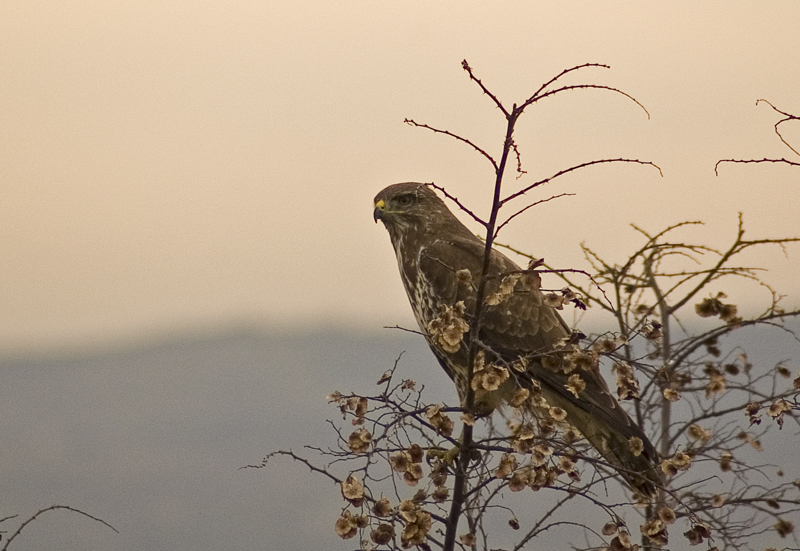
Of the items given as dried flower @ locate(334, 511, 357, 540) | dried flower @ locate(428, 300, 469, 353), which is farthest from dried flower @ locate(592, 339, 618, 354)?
dried flower @ locate(334, 511, 357, 540)

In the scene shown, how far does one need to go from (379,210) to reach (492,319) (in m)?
0.97

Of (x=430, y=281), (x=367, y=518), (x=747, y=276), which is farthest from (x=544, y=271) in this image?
(x=430, y=281)

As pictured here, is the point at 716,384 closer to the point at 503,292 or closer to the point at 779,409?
the point at 779,409

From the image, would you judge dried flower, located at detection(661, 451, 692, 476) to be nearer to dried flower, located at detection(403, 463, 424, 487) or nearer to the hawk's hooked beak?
dried flower, located at detection(403, 463, 424, 487)

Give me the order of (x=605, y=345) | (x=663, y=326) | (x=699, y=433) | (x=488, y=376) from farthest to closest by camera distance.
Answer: (x=663, y=326) < (x=699, y=433) < (x=605, y=345) < (x=488, y=376)

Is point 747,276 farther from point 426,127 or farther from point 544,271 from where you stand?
point 426,127

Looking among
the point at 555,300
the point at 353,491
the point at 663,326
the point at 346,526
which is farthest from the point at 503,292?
the point at 663,326

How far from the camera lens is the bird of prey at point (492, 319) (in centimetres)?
481

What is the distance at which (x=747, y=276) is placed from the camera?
13.8 ft

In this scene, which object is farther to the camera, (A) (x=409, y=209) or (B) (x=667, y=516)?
(A) (x=409, y=209)

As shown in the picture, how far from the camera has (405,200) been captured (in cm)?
575

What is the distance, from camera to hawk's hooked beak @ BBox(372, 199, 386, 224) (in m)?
5.69

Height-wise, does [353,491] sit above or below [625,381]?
below

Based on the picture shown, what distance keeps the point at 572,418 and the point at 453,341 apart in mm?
2150
